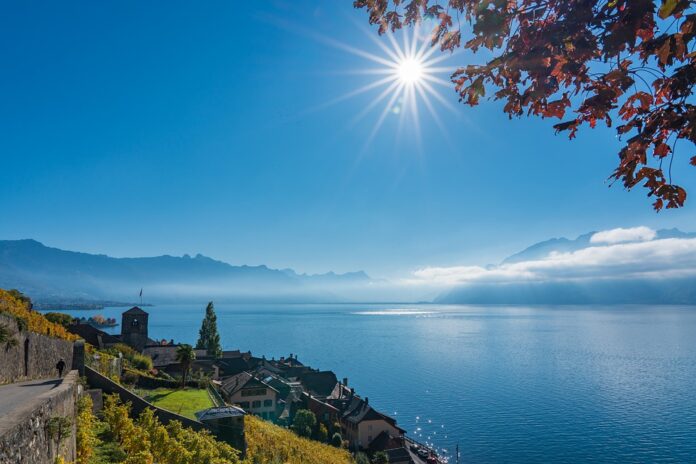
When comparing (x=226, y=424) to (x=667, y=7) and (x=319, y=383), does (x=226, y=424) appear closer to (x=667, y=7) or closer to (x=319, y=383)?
(x=667, y=7)

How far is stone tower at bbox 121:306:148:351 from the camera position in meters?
60.3

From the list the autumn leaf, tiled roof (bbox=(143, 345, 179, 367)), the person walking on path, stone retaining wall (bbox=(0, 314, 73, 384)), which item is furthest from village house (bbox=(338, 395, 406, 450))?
the autumn leaf

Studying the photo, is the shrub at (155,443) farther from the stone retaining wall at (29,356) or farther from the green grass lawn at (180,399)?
the green grass lawn at (180,399)

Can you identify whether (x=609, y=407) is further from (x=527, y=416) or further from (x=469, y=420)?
(x=469, y=420)

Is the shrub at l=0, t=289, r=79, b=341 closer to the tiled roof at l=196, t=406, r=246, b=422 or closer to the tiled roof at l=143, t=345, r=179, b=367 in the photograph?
the tiled roof at l=196, t=406, r=246, b=422

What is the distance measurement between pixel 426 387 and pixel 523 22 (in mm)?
92789

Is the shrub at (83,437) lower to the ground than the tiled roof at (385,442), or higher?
higher

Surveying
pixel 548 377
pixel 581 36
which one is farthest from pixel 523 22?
pixel 548 377

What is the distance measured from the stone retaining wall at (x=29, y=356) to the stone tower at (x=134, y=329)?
40.7m

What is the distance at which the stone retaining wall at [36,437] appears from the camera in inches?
251

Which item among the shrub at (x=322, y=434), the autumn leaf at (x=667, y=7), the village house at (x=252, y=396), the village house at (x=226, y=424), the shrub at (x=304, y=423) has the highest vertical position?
the autumn leaf at (x=667, y=7)

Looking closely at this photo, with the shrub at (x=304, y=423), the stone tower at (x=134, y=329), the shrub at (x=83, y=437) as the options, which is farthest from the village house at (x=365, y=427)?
the shrub at (x=83, y=437)

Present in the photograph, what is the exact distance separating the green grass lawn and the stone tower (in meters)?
31.4

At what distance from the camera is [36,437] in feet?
25.3
